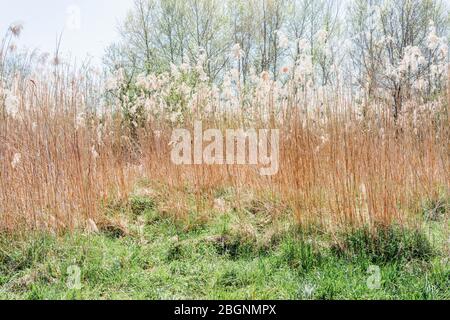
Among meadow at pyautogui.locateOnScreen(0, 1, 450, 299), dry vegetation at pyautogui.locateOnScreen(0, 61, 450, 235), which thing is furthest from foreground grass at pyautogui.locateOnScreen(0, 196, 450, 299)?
dry vegetation at pyautogui.locateOnScreen(0, 61, 450, 235)

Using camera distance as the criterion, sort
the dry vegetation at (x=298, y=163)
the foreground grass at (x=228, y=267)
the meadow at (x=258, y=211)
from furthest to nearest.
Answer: the dry vegetation at (x=298, y=163) → the meadow at (x=258, y=211) → the foreground grass at (x=228, y=267)

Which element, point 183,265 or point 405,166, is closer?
point 183,265

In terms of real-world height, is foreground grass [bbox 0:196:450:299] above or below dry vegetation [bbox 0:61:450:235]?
below

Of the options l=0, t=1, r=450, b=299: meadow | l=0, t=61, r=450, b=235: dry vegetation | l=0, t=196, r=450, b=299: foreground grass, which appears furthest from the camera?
l=0, t=61, r=450, b=235: dry vegetation

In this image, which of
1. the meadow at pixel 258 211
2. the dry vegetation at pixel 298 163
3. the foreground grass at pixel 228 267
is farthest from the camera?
the dry vegetation at pixel 298 163

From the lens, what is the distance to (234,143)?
416cm

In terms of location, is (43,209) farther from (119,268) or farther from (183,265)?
(183,265)

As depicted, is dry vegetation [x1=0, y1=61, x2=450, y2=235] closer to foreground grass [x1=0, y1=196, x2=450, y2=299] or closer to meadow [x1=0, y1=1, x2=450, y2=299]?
meadow [x1=0, y1=1, x2=450, y2=299]

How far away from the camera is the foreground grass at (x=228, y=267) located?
238cm

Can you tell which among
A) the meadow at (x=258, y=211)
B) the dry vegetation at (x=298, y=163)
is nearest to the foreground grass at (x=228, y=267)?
the meadow at (x=258, y=211)

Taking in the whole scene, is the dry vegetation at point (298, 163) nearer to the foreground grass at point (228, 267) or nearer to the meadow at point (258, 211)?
the meadow at point (258, 211)

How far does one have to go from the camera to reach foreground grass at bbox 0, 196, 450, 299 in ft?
7.80

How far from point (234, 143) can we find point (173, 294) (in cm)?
210
